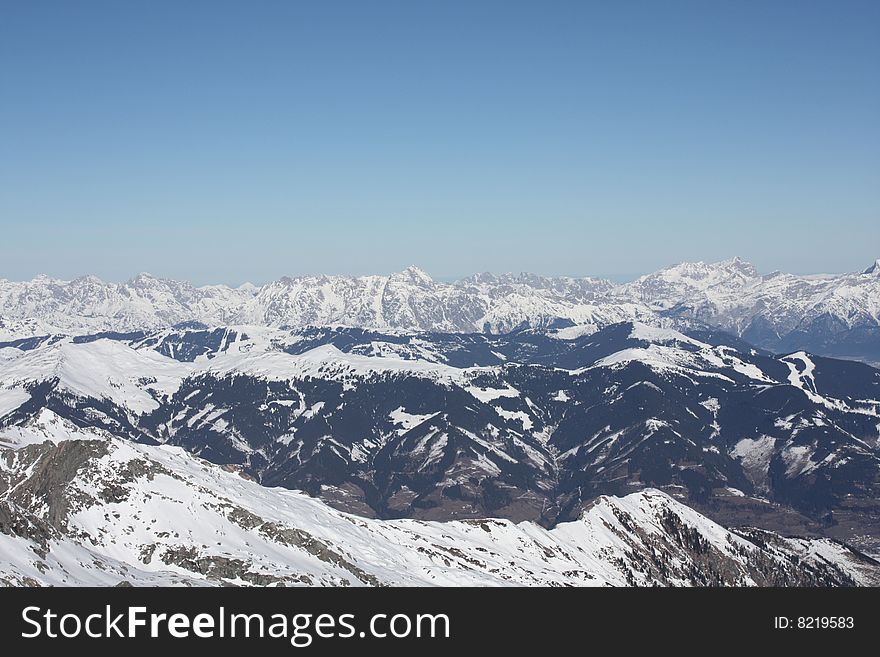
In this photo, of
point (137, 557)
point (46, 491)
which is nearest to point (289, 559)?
point (137, 557)
